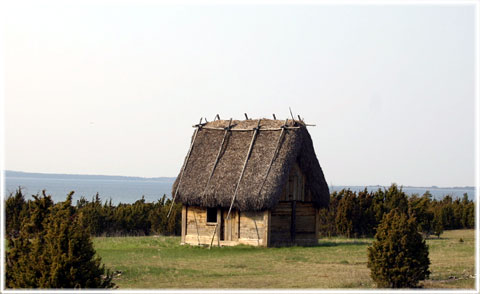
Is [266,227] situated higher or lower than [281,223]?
lower

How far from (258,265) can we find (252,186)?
668cm

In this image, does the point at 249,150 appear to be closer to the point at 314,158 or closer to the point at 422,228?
the point at 314,158

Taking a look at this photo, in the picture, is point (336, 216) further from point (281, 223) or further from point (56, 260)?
point (56, 260)

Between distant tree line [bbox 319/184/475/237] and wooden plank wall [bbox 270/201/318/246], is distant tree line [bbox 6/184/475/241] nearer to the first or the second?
distant tree line [bbox 319/184/475/237]

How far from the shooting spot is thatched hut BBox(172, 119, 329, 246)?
91.8 feet

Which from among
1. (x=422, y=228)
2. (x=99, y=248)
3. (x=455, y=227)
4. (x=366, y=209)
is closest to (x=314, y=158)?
(x=366, y=209)

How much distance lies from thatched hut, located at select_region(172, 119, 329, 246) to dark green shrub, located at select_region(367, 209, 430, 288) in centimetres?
1101

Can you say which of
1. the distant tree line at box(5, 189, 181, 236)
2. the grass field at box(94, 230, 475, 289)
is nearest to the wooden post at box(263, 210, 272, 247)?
the grass field at box(94, 230, 475, 289)

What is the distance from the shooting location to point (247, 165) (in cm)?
2891

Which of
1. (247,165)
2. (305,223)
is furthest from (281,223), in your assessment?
(247,165)

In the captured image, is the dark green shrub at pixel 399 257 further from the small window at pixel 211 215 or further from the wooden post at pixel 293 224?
the small window at pixel 211 215


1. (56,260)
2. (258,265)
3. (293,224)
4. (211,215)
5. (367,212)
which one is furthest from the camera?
(367,212)

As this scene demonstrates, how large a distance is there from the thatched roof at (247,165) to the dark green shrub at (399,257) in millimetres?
11001

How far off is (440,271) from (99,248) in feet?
46.1
